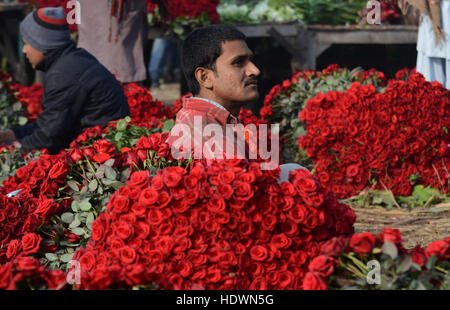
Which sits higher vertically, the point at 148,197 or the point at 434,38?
the point at 434,38

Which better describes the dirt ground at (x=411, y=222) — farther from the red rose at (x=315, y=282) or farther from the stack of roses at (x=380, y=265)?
the red rose at (x=315, y=282)

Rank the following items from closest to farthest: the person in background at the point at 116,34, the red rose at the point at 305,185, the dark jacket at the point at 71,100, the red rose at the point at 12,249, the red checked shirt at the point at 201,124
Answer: the red rose at the point at 305,185 → the red checked shirt at the point at 201,124 → the red rose at the point at 12,249 → the dark jacket at the point at 71,100 → the person in background at the point at 116,34

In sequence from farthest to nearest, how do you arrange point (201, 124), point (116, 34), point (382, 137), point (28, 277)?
point (116, 34) < point (382, 137) < point (201, 124) < point (28, 277)

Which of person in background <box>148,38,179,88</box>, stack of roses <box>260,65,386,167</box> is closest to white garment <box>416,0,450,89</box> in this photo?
stack of roses <box>260,65,386,167</box>

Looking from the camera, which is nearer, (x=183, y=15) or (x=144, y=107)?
(x=144, y=107)

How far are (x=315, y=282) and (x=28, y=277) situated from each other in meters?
0.87

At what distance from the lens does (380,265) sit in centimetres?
190

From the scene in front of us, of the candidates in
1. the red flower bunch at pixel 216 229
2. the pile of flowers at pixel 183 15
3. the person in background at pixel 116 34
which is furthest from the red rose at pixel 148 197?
the pile of flowers at pixel 183 15

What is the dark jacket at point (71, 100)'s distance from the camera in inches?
170

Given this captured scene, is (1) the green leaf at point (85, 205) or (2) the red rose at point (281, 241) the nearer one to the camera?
(2) the red rose at point (281, 241)

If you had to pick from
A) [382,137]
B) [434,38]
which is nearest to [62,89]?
[382,137]

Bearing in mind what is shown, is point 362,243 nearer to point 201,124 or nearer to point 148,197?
point 148,197

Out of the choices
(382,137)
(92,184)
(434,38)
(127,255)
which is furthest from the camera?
(434,38)

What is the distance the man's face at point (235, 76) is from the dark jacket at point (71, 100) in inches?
71.2
